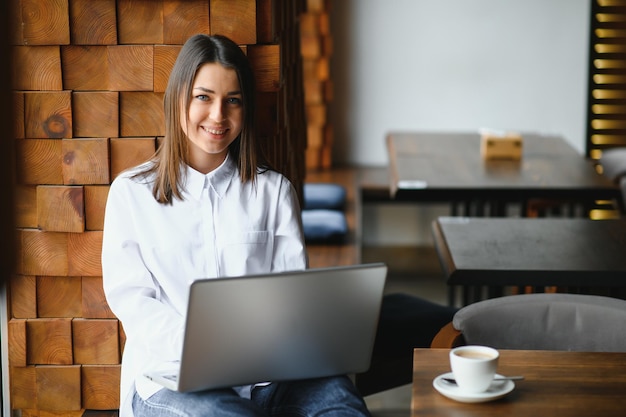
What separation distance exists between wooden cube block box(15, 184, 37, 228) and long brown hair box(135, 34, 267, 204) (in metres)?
0.43

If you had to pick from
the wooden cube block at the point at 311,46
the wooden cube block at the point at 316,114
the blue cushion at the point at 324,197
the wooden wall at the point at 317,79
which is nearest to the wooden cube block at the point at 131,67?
the blue cushion at the point at 324,197

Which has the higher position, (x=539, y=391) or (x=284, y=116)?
(x=284, y=116)

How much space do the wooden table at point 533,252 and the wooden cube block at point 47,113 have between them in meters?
1.16

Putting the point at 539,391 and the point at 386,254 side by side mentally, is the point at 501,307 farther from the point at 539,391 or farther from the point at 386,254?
the point at 386,254

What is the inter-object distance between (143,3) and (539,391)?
134 cm

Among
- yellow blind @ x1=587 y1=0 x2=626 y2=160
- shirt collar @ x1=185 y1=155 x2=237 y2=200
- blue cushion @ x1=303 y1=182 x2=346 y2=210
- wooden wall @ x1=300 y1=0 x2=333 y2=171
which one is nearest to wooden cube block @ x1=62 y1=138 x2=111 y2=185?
shirt collar @ x1=185 y1=155 x2=237 y2=200

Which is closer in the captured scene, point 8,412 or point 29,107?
point 29,107

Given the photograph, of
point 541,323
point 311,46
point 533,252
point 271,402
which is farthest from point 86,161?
point 311,46

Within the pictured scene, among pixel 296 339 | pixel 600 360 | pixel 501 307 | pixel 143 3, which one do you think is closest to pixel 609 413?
pixel 600 360

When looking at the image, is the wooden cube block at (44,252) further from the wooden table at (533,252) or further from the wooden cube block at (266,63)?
the wooden table at (533,252)

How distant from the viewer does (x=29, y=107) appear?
2137 millimetres

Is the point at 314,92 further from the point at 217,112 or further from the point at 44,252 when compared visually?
the point at 217,112

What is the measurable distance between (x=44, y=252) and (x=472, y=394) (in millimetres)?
1294

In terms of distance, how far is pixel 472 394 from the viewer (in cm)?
136
